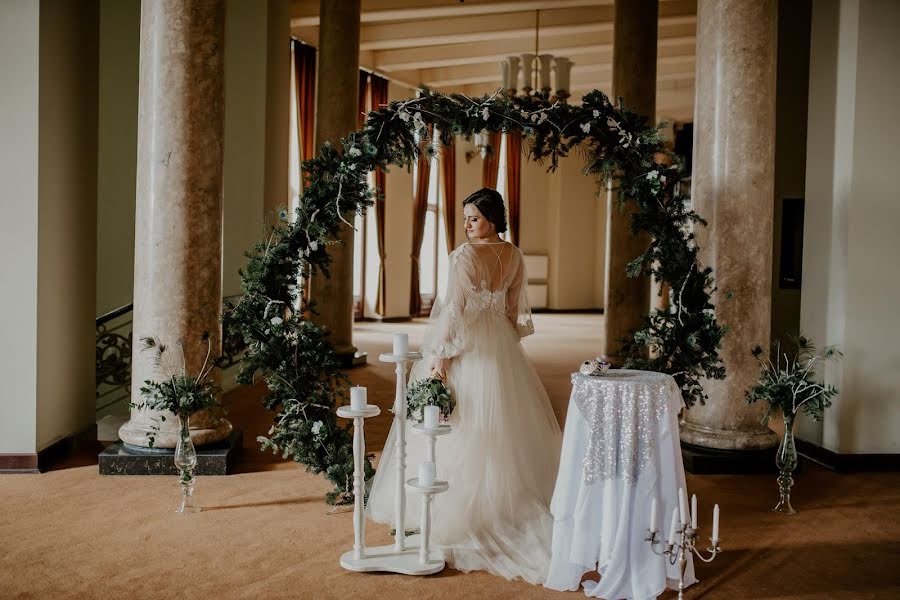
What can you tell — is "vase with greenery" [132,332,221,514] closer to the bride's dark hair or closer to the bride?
the bride

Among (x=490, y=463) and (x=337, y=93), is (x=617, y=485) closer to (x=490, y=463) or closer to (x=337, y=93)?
(x=490, y=463)

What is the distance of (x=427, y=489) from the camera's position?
368 cm

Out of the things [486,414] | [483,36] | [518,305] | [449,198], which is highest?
[483,36]

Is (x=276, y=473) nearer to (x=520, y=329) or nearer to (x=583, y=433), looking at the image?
(x=520, y=329)

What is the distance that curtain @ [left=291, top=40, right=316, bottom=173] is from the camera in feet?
45.1

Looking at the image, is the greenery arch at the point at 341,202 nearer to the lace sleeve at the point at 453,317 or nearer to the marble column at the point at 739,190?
the lace sleeve at the point at 453,317

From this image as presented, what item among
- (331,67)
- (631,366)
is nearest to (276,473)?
(631,366)

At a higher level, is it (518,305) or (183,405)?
(518,305)

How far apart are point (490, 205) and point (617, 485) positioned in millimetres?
1617

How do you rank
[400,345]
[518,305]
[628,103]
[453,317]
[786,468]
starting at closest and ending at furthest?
[400,345], [453,317], [518,305], [786,468], [628,103]

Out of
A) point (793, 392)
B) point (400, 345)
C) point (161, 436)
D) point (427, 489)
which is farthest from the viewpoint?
point (161, 436)

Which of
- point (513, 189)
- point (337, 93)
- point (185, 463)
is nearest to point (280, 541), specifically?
point (185, 463)

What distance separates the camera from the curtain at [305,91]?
541 inches

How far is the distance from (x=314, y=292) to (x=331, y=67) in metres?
2.73
